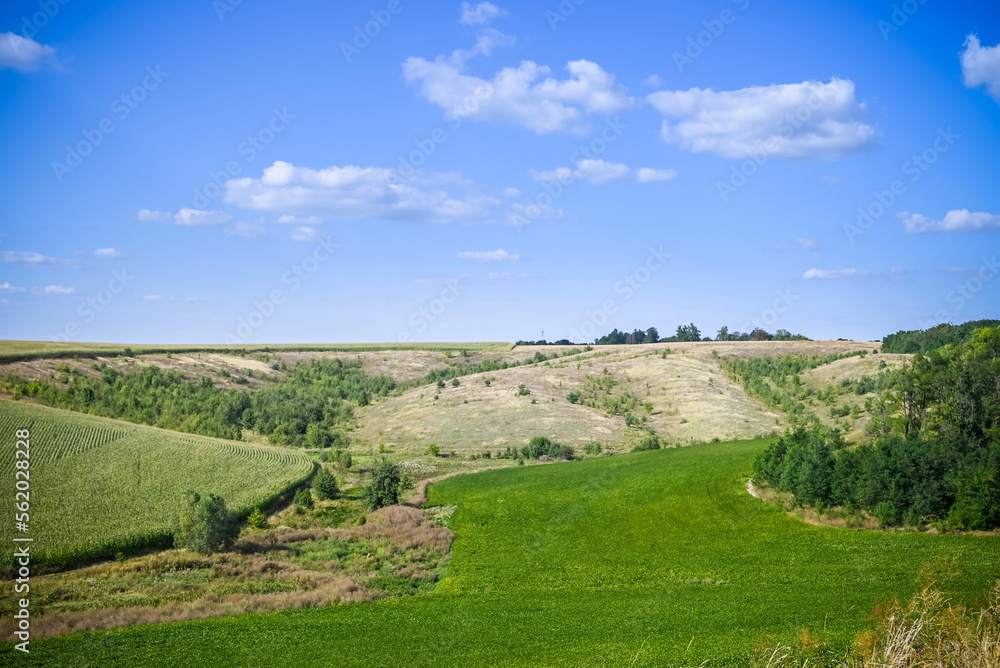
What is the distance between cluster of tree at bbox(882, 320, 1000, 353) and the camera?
7888cm

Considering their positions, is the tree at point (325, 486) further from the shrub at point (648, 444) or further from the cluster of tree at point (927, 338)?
the cluster of tree at point (927, 338)

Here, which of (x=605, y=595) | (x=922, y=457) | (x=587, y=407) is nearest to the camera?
(x=605, y=595)

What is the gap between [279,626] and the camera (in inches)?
1083

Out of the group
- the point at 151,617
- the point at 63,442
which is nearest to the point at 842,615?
the point at 151,617

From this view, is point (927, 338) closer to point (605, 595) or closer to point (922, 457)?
point (922, 457)

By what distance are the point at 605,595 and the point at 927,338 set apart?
78.0 m

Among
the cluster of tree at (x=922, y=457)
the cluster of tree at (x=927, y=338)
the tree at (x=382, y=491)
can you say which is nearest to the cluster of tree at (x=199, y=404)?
the tree at (x=382, y=491)

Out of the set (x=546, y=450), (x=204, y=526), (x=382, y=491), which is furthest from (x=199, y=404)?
(x=204, y=526)

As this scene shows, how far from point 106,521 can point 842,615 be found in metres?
37.4

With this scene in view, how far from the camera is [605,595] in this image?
104ft

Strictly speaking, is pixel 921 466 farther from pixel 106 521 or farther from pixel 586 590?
pixel 106 521

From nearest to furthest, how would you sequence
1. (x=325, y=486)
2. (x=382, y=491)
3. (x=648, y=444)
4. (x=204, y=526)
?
(x=204, y=526) → (x=382, y=491) → (x=325, y=486) → (x=648, y=444)

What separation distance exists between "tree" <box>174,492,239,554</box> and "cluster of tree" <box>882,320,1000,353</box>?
75935mm

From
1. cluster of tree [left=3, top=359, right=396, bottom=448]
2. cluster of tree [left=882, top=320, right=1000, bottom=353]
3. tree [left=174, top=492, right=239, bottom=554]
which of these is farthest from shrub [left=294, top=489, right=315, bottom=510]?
cluster of tree [left=882, top=320, right=1000, bottom=353]
